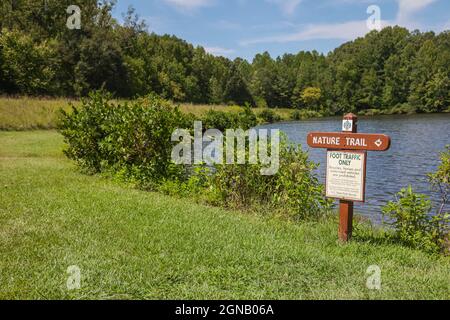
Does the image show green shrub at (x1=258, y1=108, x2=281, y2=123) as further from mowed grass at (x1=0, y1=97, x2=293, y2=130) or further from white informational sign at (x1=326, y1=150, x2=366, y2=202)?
white informational sign at (x1=326, y1=150, x2=366, y2=202)

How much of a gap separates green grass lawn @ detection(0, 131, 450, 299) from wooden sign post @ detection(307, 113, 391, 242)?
0.52 metres

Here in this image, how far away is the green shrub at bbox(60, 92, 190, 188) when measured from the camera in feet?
36.3

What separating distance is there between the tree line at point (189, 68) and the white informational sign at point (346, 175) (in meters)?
32.6

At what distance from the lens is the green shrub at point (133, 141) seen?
1108 cm

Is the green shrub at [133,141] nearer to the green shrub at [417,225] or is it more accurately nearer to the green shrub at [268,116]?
the green shrub at [417,225]

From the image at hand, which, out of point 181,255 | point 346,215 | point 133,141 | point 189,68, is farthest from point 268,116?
point 181,255

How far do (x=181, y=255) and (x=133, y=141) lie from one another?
6086 millimetres

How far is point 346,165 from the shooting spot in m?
6.55

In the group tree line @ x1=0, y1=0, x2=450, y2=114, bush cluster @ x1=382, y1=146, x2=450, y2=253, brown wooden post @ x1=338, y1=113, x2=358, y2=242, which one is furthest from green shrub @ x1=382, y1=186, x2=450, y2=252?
tree line @ x1=0, y1=0, x2=450, y2=114

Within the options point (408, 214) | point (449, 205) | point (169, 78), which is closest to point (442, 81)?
point (169, 78)

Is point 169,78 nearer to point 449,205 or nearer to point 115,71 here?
point 115,71

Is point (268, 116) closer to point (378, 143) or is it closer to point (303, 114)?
point (303, 114)

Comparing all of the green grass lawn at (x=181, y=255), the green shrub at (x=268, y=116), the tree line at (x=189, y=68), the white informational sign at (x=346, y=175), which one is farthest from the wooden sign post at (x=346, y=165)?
the green shrub at (x=268, y=116)

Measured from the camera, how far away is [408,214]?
6.88 metres
